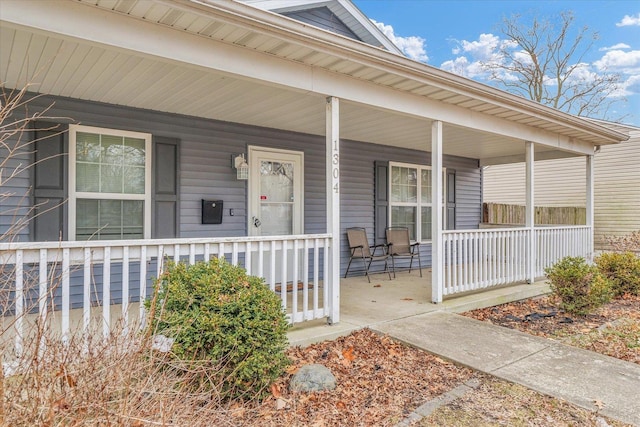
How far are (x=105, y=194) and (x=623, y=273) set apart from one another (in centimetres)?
707

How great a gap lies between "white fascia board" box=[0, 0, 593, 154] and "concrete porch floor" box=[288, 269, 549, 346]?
2.16m

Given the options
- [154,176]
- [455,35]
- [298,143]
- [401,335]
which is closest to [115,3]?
[154,176]

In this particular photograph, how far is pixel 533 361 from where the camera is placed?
3121 mm

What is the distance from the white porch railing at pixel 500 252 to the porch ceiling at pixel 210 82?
157 cm

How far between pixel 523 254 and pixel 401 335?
10.7ft

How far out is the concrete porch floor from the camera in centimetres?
366

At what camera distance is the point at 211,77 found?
3715 mm

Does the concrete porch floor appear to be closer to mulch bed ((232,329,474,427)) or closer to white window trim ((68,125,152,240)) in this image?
mulch bed ((232,329,474,427))

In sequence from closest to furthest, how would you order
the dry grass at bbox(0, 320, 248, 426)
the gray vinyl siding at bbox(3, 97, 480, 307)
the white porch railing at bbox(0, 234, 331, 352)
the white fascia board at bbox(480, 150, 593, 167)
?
1. the dry grass at bbox(0, 320, 248, 426)
2. the white porch railing at bbox(0, 234, 331, 352)
3. the gray vinyl siding at bbox(3, 97, 480, 307)
4. the white fascia board at bbox(480, 150, 593, 167)

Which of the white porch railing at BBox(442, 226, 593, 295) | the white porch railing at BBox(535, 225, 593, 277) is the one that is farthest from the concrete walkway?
the white porch railing at BBox(535, 225, 593, 277)

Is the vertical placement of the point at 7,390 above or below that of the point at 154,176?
below

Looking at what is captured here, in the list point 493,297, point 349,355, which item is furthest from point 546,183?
point 349,355

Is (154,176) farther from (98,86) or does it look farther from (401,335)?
(401,335)

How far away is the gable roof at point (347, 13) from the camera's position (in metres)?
6.15
